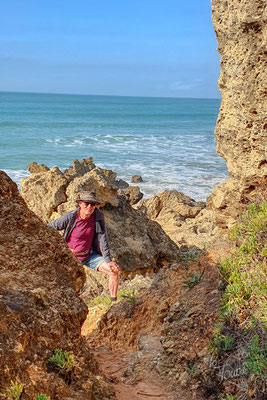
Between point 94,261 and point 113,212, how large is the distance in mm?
4104

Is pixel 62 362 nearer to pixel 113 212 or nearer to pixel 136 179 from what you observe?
pixel 113 212

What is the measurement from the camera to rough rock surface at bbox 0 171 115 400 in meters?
3.32

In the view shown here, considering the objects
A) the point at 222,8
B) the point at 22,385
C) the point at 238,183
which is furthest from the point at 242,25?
the point at 22,385

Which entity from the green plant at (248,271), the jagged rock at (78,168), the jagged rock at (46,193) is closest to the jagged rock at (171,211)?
the jagged rock at (78,168)

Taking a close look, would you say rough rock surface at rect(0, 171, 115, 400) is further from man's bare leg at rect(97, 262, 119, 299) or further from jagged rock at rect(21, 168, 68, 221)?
jagged rock at rect(21, 168, 68, 221)

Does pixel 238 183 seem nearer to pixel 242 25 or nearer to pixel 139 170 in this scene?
pixel 242 25

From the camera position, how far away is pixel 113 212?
33.3 ft

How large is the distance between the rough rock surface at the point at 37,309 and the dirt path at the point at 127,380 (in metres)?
0.58

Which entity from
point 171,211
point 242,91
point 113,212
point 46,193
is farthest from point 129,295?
point 171,211

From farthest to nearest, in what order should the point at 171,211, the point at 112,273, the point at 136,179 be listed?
the point at 136,179
the point at 171,211
the point at 112,273

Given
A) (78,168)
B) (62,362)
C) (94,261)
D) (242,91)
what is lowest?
(94,261)

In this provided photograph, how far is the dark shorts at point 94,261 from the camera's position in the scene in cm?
603

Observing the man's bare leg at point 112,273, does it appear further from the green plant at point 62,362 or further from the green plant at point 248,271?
the green plant at point 62,362

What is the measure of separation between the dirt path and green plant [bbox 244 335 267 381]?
79 cm
